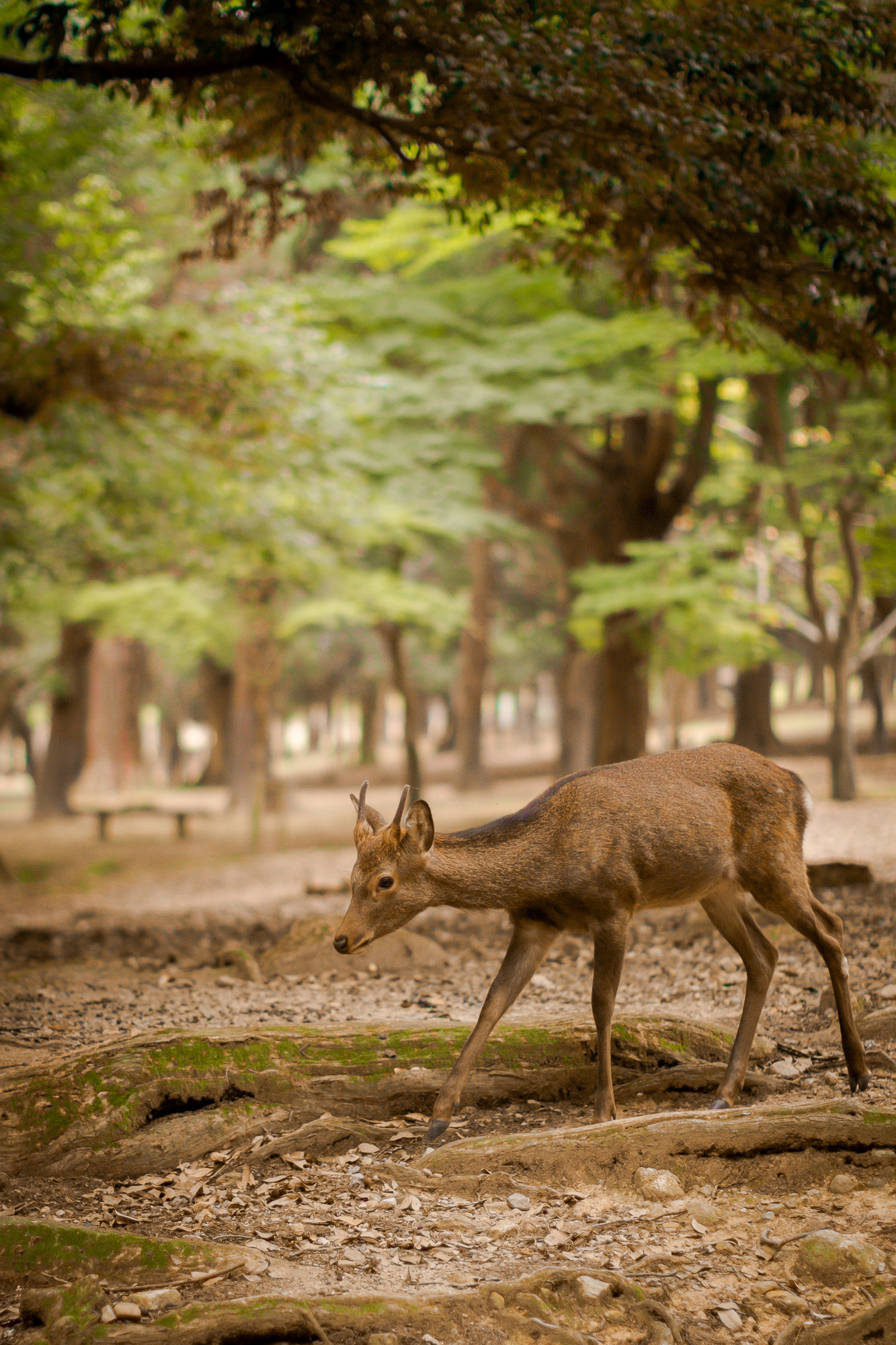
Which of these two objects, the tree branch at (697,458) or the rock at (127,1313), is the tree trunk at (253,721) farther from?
the rock at (127,1313)

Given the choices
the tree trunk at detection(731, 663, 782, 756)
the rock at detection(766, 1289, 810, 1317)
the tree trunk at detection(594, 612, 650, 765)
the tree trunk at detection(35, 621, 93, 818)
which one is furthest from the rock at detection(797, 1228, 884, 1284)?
the tree trunk at detection(35, 621, 93, 818)

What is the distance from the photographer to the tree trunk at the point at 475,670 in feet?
94.4

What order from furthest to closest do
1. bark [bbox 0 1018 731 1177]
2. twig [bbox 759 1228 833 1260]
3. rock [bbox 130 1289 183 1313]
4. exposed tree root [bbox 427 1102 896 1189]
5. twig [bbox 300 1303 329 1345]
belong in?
1. bark [bbox 0 1018 731 1177]
2. exposed tree root [bbox 427 1102 896 1189]
3. twig [bbox 759 1228 833 1260]
4. rock [bbox 130 1289 183 1313]
5. twig [bbox 300 1303 329 1345]

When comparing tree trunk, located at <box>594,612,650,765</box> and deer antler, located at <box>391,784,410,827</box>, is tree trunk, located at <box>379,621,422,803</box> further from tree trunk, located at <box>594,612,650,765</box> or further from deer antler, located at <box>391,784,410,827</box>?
deer antler, located at <box>391,784,410,827</box>

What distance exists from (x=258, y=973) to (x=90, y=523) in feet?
38.0

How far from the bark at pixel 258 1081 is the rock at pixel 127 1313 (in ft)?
3.75

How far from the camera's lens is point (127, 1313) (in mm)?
3414

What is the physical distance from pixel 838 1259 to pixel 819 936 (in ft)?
5.63

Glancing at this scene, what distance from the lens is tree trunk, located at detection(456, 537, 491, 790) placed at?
28781 mm

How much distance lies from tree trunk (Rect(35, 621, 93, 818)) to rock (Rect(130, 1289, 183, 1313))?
86.1 feet

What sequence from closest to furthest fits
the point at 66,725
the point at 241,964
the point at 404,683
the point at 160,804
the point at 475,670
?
1. the point at 241,964
2. the point at 404,683
3. the point at 66,725
4. the point at 475,670
5. the point at 160,804

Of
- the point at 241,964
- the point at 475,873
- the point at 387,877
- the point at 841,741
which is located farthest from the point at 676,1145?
the point at 841,741

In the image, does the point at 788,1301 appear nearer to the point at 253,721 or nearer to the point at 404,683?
the point at 404,683

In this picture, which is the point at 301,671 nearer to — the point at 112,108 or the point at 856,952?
the point at 112,108
